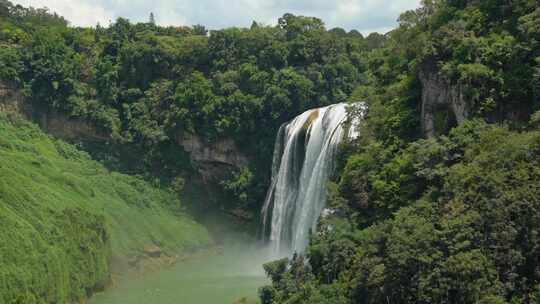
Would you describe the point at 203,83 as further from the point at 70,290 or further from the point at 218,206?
the point at 70,290

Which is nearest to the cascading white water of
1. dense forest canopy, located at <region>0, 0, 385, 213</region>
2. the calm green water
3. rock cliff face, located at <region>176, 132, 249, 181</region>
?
the calm green water

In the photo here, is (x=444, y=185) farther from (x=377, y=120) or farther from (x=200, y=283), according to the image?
(x=200, y=283)

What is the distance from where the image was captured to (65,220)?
117 feet

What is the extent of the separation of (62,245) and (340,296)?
13192 mm

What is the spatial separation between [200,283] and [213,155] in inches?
462

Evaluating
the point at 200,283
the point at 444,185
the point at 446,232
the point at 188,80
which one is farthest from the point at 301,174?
the point at 446,232

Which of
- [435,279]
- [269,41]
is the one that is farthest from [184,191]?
[435,279]

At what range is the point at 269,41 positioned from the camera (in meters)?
49.6

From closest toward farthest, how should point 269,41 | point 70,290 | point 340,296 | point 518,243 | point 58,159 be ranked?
1. point 518,243
2. point 340,296
3. point 70,290
4. point 58,159
5. point 269,41

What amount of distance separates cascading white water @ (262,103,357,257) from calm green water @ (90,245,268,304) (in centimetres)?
189

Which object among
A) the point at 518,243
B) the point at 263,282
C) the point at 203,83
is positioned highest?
the point at 203,83

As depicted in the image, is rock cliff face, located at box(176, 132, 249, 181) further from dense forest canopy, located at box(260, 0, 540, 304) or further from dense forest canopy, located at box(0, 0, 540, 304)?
dense forest canopy, located at box(260, 0, 540, 304)

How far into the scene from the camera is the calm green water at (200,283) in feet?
113

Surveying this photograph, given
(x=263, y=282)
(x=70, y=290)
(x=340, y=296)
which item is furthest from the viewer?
(x=263, y=282)
